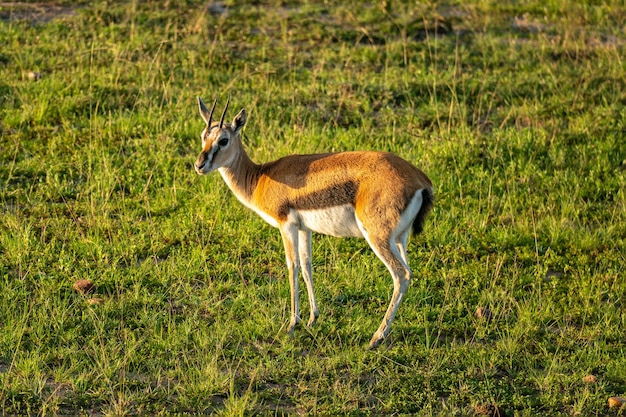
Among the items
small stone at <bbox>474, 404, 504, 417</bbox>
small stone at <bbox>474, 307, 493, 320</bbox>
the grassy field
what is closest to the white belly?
the grassy field

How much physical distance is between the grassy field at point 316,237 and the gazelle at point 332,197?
1.53 ft

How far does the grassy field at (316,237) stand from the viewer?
19.1 feet

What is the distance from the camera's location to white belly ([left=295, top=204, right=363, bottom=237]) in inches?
243

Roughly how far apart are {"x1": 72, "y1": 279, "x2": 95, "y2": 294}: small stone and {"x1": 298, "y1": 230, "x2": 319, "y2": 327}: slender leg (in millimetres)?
1364

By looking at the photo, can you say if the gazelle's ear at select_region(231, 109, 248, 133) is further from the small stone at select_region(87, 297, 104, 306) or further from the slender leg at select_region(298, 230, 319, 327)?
the small stone at select_region(87, 297, 104, 306)

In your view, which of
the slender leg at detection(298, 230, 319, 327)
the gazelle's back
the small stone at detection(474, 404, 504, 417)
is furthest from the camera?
the slender leg at detection(298, 230, 319, 327)

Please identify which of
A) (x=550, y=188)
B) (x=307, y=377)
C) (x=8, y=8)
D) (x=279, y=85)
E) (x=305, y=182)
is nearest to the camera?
(x=307, y=377)

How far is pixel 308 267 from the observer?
6.50 meters

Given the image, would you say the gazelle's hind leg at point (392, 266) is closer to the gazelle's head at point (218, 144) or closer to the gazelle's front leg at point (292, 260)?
the gazelle's front leg at point (292, 260)

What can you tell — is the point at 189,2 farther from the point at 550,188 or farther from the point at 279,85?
the point at 550,188

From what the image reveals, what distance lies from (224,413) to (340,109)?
4.73 meters

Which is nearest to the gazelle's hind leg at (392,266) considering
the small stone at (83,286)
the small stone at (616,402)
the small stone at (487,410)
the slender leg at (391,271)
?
the slender leg at (391,271)

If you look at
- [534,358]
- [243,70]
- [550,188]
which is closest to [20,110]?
[243,70]

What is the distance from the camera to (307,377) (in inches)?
230
